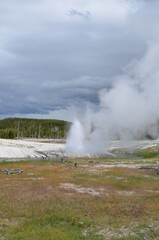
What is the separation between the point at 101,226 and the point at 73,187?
18034 mm

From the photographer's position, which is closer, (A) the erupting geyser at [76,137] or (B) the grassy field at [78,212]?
(B) the grassy field at [78,212]

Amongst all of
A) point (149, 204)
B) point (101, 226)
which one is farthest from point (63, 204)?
point (149, 204)

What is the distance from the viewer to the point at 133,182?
4700cm

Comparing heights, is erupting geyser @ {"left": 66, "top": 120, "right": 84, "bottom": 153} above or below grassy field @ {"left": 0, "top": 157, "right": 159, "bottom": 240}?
above

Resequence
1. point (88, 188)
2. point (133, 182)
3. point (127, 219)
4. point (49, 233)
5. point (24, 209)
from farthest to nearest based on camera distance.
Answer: point (133, 182)
point (88, 188)
point (24, 209)
point (127, 219)
point (49, 233)

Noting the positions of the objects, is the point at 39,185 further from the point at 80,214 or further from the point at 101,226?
the point at 101,226

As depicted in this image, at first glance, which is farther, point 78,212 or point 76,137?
point 76,137

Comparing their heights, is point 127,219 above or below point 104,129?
below

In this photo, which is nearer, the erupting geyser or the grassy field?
the grassy field

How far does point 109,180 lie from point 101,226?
2535 cm

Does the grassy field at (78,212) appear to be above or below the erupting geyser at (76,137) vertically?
below

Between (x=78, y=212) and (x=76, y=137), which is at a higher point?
(x=76, y=137)

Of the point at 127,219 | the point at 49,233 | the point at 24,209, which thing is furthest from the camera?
the point at 24,209

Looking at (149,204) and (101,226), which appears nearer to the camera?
(101,226)
